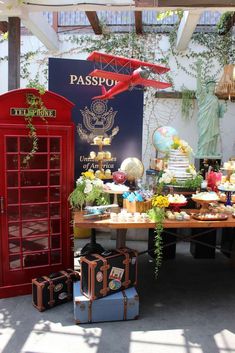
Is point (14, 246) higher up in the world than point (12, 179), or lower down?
lower down

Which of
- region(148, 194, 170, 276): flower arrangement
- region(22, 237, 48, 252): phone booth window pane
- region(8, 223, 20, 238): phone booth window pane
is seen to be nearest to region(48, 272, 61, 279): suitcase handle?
region(22, 237, 48, 252): phone booth window pane

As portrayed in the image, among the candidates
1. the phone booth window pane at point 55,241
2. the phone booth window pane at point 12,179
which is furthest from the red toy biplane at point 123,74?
the phone booth window pane at point 55,241

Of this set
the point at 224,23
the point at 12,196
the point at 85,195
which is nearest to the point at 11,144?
the point at 12,196

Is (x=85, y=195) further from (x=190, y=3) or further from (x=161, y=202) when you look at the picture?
(x=190, y=3)

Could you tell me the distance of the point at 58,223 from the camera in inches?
201

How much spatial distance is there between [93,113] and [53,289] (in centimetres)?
388

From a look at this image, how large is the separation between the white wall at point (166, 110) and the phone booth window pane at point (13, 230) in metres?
6.13

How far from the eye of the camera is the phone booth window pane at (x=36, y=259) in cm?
499

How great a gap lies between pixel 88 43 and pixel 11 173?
6.74 metres

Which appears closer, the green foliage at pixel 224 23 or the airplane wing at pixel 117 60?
the airplane wing at pixel 117 60

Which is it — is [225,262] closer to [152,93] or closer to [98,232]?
[98,232]

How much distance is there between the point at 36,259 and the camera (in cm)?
505

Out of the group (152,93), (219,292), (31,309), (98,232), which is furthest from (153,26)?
(31,309)

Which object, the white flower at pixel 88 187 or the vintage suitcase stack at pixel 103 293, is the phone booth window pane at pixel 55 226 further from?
the vintage suitcase stack at pixel 103 293
